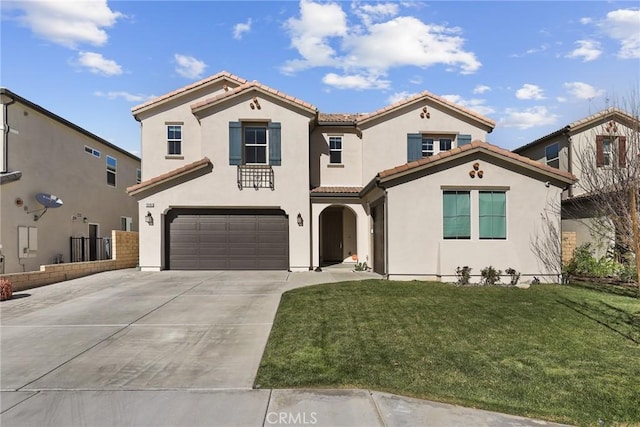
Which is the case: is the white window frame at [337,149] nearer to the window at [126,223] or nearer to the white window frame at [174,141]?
the white window frame at [174,141]

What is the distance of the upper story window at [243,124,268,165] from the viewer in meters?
16.8

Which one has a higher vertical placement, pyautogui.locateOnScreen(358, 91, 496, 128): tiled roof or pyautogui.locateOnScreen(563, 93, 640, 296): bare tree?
pyautogui.locateOnScreen(358, 91, 496, 128): tiled roof

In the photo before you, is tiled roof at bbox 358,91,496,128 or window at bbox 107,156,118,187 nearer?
tiled roof at bbox 358,91,496,128

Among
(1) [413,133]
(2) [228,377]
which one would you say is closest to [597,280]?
(1) [413,133]

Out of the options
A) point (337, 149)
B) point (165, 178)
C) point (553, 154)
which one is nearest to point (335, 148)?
→ point (337, 149)

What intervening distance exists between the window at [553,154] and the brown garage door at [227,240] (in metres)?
13.2

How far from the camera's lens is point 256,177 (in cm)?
1653

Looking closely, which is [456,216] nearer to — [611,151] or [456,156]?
[456,156]

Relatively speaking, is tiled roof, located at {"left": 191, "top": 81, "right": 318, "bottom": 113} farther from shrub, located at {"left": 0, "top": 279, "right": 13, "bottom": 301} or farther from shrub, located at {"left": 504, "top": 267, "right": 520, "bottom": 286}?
shrub, located at {"left": 504, "top": 267, "right": 520, "bottom": 286}

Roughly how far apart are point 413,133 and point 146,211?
11789 millimetres

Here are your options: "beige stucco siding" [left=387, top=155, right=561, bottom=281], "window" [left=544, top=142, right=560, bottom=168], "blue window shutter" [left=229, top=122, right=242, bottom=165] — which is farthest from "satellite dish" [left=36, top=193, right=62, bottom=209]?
"window" [left=544, top=142, right=560, bottom=168]

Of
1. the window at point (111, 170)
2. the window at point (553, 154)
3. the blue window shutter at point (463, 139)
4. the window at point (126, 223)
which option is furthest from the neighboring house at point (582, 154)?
the window at point (126, 223)

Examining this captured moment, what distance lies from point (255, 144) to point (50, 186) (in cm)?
849

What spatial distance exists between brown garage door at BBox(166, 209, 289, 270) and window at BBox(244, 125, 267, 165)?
2159 mm
